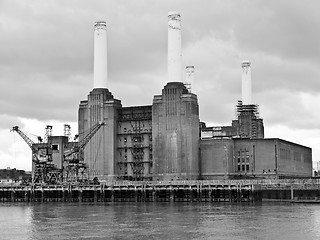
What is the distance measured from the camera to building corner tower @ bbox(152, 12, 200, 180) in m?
128

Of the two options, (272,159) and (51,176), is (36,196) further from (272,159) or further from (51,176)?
(272,159)

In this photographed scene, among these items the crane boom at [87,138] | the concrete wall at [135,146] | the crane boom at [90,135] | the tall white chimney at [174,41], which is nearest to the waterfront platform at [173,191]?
the crane boom at [87,138]

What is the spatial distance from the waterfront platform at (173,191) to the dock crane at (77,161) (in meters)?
8.11

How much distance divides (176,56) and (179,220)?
2491 inches

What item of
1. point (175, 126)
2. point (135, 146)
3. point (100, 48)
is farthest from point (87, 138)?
point (175, 126)

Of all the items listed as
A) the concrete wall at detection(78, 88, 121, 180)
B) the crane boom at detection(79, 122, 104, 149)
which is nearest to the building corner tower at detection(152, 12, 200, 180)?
the concrete wall at detection(78, 88, 121, 180)

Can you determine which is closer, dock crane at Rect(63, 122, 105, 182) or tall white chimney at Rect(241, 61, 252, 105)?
dock crane at Rect(63, 122, 105, 182)

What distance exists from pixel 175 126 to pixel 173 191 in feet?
A: 76.1

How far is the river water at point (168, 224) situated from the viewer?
57.6 m

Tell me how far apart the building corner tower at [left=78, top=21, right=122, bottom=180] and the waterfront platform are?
17589mm

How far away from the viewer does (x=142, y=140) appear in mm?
136875

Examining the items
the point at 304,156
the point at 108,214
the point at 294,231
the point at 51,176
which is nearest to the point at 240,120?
the point at 304,156

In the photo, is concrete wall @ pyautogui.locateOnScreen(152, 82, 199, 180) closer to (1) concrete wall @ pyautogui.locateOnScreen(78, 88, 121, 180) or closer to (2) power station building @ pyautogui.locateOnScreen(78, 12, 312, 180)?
(2) power station building @ pyautogui.locateOnScreen(78, 12, 312, 180)

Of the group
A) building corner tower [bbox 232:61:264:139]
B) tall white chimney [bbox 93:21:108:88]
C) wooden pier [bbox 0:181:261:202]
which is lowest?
wooden pier [bbox 0:181:261:202]
